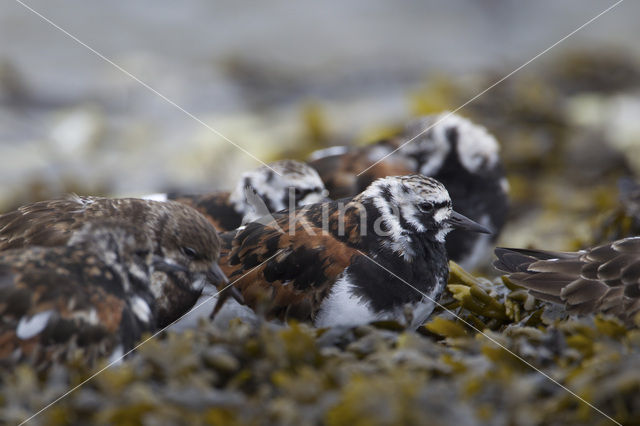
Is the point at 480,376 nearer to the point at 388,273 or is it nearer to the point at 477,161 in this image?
the point at 388,273

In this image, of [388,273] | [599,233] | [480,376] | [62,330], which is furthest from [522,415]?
[599,233]

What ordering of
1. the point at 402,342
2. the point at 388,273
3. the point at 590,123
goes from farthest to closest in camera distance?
1. the point at 590,123
2. the point at 388,273
3. the point at 402,342

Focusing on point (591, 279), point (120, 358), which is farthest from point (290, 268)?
point (591, 279)

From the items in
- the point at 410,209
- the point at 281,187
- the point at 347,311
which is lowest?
the point at 347,311

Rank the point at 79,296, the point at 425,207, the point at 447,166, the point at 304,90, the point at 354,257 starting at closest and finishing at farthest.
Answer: the point at 79,296
the point at 354,257
the point at 425,207
the point at 447,166
the point at 304,90

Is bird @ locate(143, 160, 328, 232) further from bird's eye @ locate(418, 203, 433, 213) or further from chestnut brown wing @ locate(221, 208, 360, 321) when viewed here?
bird's eye @ locate(418, 203, 433, 213)

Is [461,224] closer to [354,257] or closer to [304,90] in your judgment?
[354,257]

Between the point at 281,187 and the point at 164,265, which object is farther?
the point at 281,187
